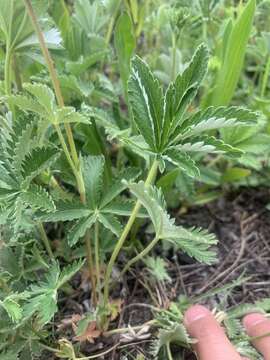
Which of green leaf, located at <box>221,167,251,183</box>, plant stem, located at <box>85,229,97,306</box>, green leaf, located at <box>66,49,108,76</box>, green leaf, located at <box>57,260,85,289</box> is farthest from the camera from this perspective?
green leaf, located at <box>221,167,251,183</box>

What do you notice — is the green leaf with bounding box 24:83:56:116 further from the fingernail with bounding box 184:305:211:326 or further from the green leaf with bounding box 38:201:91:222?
the fingernail with bounding box 184:305:211:326

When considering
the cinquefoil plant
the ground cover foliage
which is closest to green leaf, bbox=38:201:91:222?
the ground cover foliage

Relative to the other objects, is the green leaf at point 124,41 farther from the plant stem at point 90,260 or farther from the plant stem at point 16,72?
the plant stem at point 90,260

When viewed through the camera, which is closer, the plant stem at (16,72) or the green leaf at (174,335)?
the green leaf at (174,335)

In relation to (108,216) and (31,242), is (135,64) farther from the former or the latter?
(31,242)

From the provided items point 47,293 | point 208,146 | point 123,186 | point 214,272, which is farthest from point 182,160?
point 214,272

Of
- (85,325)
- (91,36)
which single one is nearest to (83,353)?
(85,325)

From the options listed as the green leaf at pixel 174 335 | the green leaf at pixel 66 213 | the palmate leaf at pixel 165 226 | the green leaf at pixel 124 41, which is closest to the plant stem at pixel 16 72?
the green leaf at pixel 124 41
